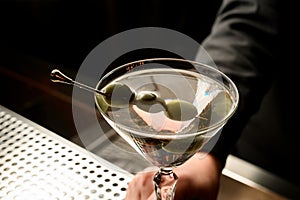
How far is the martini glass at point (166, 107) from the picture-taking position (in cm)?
59

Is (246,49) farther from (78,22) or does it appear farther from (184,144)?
(78,22)

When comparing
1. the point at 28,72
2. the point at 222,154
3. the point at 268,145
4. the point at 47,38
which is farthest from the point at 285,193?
the point at 47,38

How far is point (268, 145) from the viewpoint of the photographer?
1.35m

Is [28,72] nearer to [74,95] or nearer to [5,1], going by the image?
[74,95]

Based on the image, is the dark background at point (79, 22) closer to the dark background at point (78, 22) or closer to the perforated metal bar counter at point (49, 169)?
the dark background at point (78, 22)

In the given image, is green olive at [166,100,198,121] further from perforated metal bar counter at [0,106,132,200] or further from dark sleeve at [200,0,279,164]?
dark sleeve at [200,0,279,164]

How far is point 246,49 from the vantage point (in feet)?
3.66

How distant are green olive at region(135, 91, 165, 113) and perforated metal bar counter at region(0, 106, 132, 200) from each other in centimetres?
23

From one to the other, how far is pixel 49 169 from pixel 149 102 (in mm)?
315

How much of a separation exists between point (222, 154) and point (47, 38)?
1978 mm

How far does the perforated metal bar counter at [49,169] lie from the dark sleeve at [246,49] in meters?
0.31

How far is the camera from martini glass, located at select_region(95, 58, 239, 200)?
587 millimetres

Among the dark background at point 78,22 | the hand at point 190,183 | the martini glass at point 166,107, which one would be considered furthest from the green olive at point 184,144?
the dark background at point 78,22

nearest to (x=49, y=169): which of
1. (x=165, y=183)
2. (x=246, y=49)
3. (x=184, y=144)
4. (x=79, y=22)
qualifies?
(x=165, y=183)
